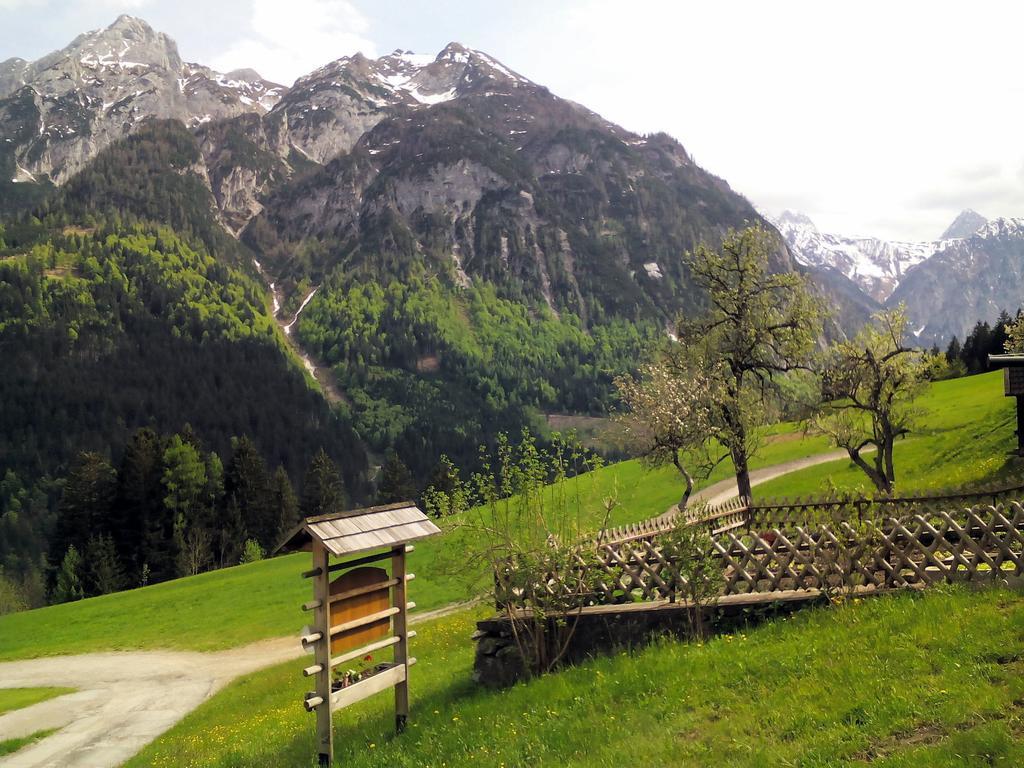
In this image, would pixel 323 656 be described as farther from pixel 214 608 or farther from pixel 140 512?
pixel 140 512

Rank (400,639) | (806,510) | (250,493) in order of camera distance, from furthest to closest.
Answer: (250,493)
(806,510)
(400,639)

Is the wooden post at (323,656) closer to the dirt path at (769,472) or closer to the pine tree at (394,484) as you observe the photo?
the dirt path at (769,472)

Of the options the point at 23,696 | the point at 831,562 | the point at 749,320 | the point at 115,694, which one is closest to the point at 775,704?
the point at 831,562

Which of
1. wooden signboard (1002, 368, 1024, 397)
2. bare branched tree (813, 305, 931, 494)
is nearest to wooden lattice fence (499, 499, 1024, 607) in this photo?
wooden signboard (1002, 368, 1024, 397)

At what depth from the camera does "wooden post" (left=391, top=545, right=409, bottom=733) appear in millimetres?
15000

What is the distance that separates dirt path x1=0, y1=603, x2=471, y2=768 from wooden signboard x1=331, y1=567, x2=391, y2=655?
1214 cm

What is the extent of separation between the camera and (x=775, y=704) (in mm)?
10711

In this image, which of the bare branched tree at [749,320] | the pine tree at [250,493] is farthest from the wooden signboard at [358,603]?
the pine tree at [250,493]

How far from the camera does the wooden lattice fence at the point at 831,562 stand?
1365cm

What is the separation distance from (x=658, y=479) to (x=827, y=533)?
4715 cm

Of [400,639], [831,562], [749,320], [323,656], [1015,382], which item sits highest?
[749,320]

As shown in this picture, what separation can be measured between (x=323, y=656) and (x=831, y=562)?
995 centimetres

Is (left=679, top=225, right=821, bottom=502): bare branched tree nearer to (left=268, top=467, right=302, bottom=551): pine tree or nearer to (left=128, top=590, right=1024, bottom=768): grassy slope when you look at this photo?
(left=128, top=590, right=1024, bottom=768): grassy slope

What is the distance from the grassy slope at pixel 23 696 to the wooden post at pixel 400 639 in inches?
922
